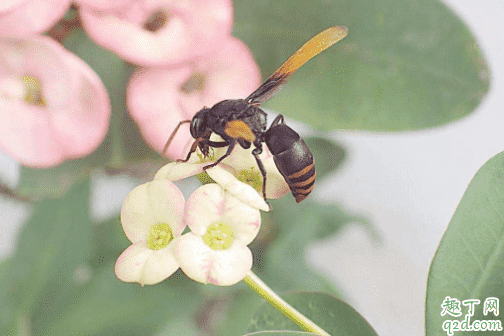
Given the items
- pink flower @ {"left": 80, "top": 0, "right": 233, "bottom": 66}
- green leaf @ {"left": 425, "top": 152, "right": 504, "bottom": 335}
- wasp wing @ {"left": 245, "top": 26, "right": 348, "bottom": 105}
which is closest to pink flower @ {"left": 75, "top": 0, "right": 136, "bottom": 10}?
pink flower @ {"left": 80, "top": 0, "right": 233, "bottom": 66}

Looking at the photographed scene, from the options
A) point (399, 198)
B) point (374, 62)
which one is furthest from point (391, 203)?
point (374, 62)

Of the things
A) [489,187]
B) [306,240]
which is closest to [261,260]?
[306,240]

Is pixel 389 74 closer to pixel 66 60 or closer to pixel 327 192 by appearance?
pixel 66 60

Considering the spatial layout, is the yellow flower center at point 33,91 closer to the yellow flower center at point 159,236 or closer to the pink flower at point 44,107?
the pink flower at point 44,107

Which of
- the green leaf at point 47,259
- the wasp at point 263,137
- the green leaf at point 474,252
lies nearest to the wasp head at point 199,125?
the wasp at point 263,137

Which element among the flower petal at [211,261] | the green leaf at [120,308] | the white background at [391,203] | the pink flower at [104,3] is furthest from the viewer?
the white background at [391,203]

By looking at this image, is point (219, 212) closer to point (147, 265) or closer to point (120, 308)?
point (147, 265)
